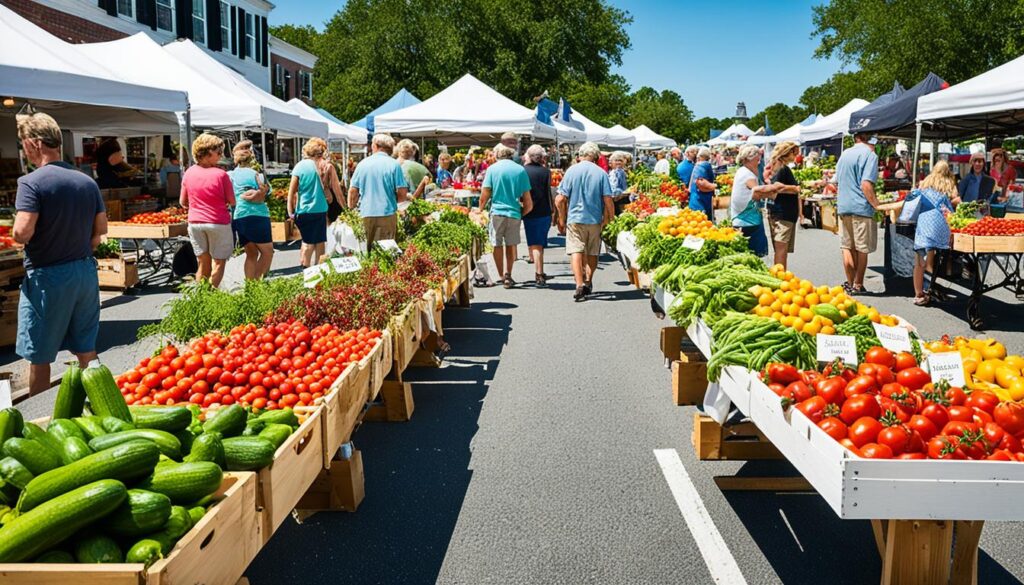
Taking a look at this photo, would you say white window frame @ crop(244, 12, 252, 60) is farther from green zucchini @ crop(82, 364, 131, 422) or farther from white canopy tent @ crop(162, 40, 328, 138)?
green zucchini @ crop(82, 364, 131, 422)

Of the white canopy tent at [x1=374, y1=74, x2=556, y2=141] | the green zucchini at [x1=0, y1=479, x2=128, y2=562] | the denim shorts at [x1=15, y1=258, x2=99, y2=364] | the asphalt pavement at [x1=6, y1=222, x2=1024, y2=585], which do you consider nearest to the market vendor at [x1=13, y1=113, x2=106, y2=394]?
the denim shorts at [x1=15, y1=258, x2=99, y2=364]

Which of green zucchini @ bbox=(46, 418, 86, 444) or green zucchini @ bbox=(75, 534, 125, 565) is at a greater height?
green zucchini @ bbox=(46, 418, 86, 444)

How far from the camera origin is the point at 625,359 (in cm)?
728

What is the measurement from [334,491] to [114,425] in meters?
1.39

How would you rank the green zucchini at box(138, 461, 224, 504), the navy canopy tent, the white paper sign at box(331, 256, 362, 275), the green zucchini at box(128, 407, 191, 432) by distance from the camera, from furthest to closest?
1. the navy canopy tent
2. the white paper sign at box(331, 256, 362, 275)
3. the green zucchini at box(128, 407, 191, 432)
4. the green zucchini at box(138, 461, 224, 504)

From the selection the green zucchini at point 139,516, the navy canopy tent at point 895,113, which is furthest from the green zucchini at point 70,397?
the navy canopy tent at point 895,113

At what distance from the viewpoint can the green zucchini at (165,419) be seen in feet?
9.91

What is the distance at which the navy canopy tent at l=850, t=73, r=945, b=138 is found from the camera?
1284cm

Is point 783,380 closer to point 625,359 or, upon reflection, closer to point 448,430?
point 448,430

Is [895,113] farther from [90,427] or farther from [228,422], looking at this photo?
[90,427]

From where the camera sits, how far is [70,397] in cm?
319

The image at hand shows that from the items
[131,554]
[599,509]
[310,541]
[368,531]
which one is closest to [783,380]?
[599,509]

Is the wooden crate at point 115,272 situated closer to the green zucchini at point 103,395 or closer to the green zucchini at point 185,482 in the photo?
the green zucchini at point 103,395

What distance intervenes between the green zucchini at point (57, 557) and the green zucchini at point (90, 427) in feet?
2.14
